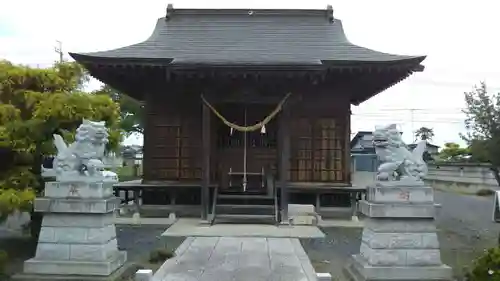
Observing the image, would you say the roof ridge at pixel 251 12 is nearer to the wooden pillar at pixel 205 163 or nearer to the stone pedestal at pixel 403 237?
the wooden pillar at pixel 205 163

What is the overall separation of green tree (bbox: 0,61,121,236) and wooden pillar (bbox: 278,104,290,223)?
5407mm

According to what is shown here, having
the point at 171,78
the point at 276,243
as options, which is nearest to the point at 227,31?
the point at 171,78

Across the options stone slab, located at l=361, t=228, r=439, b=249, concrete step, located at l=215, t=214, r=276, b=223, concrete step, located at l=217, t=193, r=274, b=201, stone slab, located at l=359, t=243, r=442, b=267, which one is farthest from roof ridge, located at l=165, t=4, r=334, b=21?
stone slab, located at l=359, t=243, r=442, b=267

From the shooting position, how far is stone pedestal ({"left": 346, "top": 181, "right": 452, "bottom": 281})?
684 cm

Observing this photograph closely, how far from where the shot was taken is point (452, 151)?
46.9m

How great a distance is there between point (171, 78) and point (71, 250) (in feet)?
24.9

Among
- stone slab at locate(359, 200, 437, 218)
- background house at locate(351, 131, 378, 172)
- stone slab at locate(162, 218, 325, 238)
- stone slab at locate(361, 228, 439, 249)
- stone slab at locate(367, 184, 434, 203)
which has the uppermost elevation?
background house at locate(351, 131, 378, 172)

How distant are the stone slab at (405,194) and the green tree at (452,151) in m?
39.5

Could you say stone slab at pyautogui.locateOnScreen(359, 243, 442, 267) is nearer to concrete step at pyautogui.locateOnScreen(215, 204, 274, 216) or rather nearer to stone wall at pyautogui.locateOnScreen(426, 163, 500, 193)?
concrete step at pyautogui.locateOnScreen(215, 204, 274, 216)

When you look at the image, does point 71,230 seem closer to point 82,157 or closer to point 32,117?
point 82,157

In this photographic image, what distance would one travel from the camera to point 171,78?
46.2 feet

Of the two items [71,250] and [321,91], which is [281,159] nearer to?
[321,91]

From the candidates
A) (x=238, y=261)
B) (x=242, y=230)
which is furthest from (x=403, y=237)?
(x=242, y=230)

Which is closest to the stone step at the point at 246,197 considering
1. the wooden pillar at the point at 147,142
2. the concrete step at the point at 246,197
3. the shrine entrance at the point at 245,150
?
the concrete step at the point at 246,197
